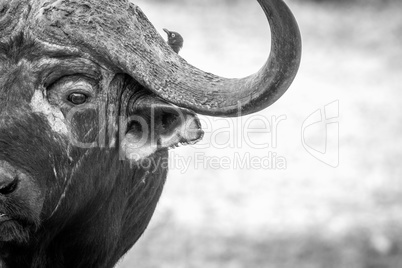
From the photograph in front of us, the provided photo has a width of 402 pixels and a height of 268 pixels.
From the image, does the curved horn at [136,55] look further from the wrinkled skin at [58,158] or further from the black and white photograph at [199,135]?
the wrinkled skin at [58,158]

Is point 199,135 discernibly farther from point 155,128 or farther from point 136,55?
point 136,55

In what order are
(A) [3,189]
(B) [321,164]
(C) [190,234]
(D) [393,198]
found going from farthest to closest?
(B) [321,164] → (D) [393,198] → (C) [190,234] → (A) [3,189]

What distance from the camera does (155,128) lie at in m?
4.34

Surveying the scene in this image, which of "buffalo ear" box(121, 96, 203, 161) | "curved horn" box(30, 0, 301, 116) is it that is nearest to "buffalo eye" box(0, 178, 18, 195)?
"buffalo ear" box(121, 96, 203, 161)

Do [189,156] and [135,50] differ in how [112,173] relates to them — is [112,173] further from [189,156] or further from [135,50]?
[189,156]

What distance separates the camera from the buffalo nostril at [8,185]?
394cm

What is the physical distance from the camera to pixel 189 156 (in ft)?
36.8

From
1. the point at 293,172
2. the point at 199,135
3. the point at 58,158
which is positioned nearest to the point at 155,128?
the point at 199,135

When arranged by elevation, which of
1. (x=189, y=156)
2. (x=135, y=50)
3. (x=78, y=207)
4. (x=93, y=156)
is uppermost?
(x=189, y=156)

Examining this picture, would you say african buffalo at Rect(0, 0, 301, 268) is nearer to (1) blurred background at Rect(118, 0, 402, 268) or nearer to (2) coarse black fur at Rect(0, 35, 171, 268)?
(2) coarse black fur at Rect(0, 35, 171, 268)

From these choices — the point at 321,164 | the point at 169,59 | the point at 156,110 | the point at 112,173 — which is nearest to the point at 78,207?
the point at 112,173

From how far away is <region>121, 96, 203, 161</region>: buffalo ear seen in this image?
4.27m

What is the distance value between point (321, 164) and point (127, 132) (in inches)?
313

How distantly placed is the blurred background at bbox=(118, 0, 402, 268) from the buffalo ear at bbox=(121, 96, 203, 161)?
4685 millimetres
